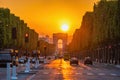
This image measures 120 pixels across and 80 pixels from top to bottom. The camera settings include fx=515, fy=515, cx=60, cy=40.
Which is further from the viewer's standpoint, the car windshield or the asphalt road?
the car windshield

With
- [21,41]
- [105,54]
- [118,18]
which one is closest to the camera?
[118,18]

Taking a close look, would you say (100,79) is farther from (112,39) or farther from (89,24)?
(89,24)

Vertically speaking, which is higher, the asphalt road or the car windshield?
the car windshield

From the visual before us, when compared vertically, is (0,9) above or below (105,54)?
above

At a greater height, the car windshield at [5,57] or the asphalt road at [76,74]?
the car windshield at [5,57]

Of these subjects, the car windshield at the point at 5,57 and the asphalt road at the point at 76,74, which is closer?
the asphalt road at the point at 76,74

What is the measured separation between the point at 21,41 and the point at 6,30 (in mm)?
39839

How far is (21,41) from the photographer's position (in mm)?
157250

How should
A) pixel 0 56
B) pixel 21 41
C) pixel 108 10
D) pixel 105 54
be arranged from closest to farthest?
pixel 0 56 < pixel 108 10 < pixel 105 54 < pixel 21 41

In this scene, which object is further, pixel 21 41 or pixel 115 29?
pixel 21 41

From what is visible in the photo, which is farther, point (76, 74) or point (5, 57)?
point (5, 57)

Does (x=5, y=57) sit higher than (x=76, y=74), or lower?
higher

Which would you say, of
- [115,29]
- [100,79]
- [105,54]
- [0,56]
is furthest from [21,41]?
[100,79]

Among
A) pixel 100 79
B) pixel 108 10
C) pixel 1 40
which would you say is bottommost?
pixel 100 79
